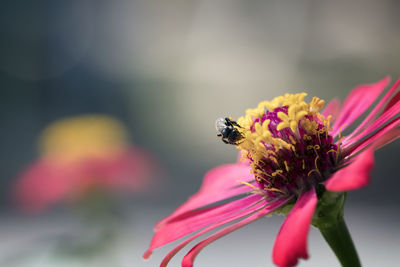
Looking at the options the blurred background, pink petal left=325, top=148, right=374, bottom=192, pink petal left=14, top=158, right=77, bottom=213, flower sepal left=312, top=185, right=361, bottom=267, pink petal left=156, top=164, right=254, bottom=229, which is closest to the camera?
pink petal left=325, top=148, right=374, bottom=192

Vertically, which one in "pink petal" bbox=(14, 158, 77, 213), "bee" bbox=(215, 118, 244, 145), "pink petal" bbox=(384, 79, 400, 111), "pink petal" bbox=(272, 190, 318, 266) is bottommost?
"pink petal" bbox=(272, 190, 318, 266)

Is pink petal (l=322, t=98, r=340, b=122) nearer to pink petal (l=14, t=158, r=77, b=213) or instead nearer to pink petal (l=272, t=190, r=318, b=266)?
pink petal (l=272, t=190, r=318, b=266)

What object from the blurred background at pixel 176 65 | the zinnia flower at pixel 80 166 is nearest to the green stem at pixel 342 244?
the zinnia flower at pixel 80 166

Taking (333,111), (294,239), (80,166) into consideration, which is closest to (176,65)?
(80,166)

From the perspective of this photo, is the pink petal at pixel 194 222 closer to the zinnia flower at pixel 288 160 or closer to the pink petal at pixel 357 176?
the zinnia flower at pixel 288 160

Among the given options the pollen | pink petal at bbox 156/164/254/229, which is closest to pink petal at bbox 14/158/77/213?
pink petal at bbox 156/164/254/229

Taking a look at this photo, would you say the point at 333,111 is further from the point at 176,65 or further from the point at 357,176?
the point at 176,65
